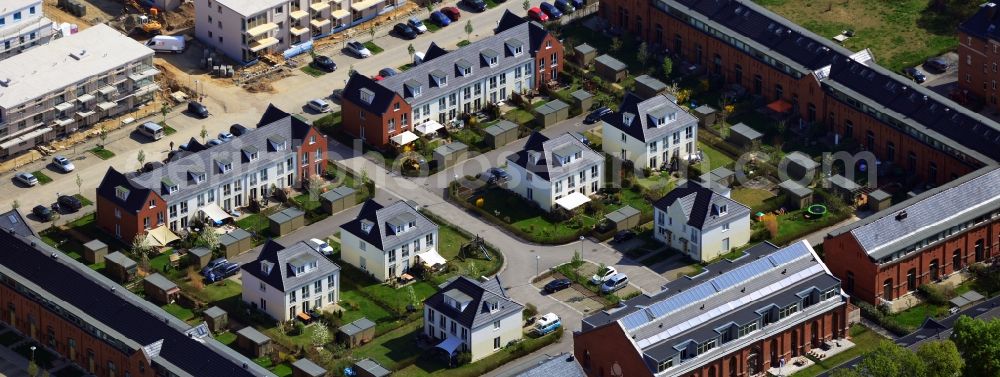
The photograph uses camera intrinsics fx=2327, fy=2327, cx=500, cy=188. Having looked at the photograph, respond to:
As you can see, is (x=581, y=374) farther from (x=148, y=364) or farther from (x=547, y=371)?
(x=148, y=364)

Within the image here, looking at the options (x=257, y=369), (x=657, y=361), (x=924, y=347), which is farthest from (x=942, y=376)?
(x=257, y=369)

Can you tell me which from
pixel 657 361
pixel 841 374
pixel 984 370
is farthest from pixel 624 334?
pixel 984 370

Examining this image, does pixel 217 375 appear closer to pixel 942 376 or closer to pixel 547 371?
pixel 547 371

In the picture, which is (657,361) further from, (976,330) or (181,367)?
(181,367)

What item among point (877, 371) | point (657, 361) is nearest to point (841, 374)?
point (877, 371)
